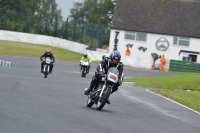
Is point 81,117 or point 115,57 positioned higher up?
point 115,57

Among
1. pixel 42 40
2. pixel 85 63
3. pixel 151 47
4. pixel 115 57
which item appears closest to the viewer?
pixel 115 57

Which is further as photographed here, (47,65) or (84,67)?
(84,67)

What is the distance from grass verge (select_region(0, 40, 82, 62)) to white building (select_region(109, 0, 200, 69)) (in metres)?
5.55

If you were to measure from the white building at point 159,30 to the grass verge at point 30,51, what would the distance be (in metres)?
5.55

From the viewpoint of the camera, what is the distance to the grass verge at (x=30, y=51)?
6224 cm

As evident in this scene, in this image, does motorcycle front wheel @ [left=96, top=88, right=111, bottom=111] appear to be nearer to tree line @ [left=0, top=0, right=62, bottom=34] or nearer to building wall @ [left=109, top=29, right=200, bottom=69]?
building wall @ [left=109, top=29, right=200, bottom=69]

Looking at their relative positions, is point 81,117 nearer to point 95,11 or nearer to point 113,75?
point 113,75

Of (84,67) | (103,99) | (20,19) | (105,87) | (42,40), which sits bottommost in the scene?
(84,67)

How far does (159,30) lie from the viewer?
7019 centimetres

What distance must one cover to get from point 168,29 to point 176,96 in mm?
45032

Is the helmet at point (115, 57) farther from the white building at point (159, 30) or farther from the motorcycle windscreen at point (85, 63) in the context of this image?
the white building at point (159, 30)

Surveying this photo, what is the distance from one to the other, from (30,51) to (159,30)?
14890 millimetres

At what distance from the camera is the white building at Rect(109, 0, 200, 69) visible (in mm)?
69938

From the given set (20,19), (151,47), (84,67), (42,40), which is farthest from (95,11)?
(84,67)
